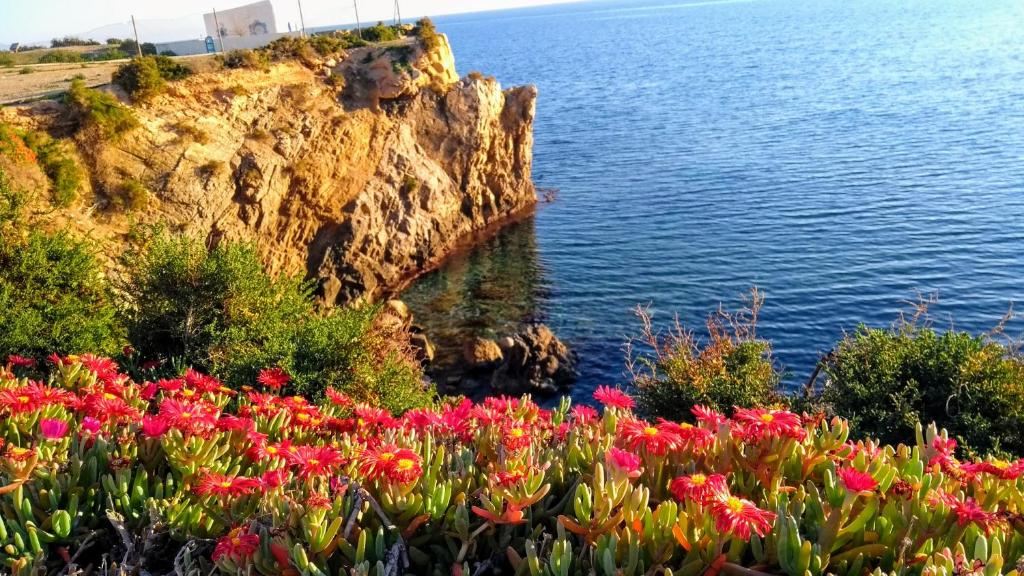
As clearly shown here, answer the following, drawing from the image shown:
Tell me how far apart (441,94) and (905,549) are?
40.4 metres

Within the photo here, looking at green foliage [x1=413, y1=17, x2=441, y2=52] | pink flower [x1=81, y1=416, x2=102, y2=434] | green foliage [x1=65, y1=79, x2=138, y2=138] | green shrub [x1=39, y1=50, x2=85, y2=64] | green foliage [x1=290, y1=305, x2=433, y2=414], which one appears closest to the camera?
pink flower [x1=81, y1=416, x2=102, y2=434]

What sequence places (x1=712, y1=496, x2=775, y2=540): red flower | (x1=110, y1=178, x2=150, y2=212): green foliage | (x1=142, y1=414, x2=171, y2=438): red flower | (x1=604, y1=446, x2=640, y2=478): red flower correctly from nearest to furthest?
(x1=712, y1=496, x2=775, y2=540): red flower, (x1=604, y1=446, x2=640, y2=478): red flower, (x1=142, y1=414, x2=171, y2=438): red flower, (x1=110, y1=178, x2=150, y2=212): green foliage

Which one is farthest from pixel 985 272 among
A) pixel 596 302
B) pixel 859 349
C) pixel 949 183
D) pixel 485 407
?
pixel 485 407

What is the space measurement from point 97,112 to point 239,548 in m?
29.2

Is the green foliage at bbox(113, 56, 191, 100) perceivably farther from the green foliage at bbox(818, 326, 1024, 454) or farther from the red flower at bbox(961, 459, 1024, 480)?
the red flower at bbox(961, 459, 1024, 480)

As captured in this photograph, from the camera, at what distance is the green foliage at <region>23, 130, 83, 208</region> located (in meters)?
25.7

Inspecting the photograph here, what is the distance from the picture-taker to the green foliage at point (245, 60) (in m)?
34.9

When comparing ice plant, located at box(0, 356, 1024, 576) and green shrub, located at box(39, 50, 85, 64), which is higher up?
green shrub, located at box(39, 50, 85, 64)

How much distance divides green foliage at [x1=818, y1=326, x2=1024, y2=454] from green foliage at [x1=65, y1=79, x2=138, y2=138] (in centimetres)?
2748

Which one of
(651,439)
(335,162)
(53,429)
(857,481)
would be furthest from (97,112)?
(857,481)

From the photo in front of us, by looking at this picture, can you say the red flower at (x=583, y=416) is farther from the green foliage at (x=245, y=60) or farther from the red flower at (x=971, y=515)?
the green foliage at (x=245, y=60)

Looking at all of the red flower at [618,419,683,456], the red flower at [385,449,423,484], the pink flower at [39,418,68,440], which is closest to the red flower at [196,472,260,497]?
the red flower at [385,449,423,484]

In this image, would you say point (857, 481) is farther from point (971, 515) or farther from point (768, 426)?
point (768, 426)

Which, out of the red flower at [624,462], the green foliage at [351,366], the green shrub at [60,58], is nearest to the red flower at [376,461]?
the red flower at [624,462]
